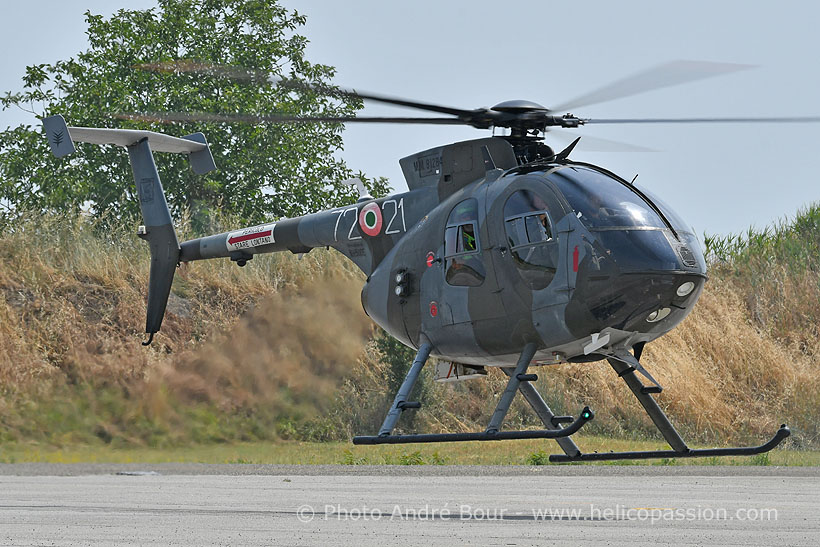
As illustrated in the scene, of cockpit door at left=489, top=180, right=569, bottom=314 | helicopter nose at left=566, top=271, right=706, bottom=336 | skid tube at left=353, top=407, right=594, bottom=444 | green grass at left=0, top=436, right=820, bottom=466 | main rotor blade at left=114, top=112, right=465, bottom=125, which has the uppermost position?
main rotor blade at left=114, top=112, right=465, bottom=125

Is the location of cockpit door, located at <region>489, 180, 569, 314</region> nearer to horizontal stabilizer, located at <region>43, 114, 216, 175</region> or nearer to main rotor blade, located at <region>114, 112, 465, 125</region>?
main rotor blade, located at <region>114, 112, 465, 125</region>

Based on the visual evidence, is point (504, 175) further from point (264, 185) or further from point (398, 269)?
point (264, 185)

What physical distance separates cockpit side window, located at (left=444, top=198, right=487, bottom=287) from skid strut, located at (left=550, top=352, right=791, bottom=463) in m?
1.80

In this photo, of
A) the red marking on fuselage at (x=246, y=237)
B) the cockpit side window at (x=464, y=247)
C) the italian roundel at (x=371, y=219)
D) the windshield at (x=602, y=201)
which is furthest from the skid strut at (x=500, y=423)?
the red marking on fuselage at (x=246, y=237)

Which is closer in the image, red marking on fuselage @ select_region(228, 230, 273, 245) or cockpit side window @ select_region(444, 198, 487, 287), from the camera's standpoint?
cockpit side window @ select_region(444, 198, 487, 287)

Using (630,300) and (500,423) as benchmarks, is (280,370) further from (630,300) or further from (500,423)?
(630,300)

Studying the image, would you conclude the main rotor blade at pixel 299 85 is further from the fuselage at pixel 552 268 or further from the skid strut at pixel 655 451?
the skid strut at pixel 655 451

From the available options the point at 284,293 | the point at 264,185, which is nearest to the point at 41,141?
the point at 264,185

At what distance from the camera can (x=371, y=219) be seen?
13586 mm

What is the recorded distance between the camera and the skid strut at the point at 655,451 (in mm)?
11078

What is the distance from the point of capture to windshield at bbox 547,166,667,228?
10555 mm

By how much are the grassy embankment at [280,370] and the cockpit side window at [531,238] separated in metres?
9.06

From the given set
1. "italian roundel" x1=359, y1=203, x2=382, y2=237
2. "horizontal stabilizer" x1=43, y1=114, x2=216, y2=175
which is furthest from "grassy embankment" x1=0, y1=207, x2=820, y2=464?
"italian roundel" x1=359, y1=203, x2=382, y2=237

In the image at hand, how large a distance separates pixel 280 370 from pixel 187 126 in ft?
56.5
